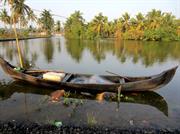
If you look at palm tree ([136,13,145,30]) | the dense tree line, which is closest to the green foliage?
the dense tree line

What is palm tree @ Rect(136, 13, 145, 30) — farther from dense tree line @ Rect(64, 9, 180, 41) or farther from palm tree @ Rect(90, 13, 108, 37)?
palm tree @ Rect(90, 13, 108, 37)

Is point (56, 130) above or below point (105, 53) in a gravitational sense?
above

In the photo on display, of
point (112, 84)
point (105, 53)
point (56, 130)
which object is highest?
point (112, 84)

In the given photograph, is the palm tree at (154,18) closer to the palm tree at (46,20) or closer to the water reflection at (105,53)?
the water reflection at (105,53)

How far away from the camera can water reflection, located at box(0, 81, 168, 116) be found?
1077cm

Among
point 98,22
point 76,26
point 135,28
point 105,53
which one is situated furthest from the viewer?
point 76,26

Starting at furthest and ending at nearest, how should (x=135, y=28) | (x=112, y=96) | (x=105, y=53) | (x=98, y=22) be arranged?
1. (x=98, y=22)
2. (x=135, y=28)
3. (x=105, y=53)
4. (x=112, y=96)

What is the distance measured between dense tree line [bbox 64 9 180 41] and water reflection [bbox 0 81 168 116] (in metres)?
55.2

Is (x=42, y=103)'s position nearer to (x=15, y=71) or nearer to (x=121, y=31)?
(x=15, y=71)

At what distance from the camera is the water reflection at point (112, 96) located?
35.3 feet

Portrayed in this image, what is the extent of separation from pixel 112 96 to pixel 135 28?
5962cm

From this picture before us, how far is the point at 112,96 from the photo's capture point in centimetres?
1095

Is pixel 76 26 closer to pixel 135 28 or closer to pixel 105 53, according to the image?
pixel 135 28

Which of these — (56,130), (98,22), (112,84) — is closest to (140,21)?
(98,22)
